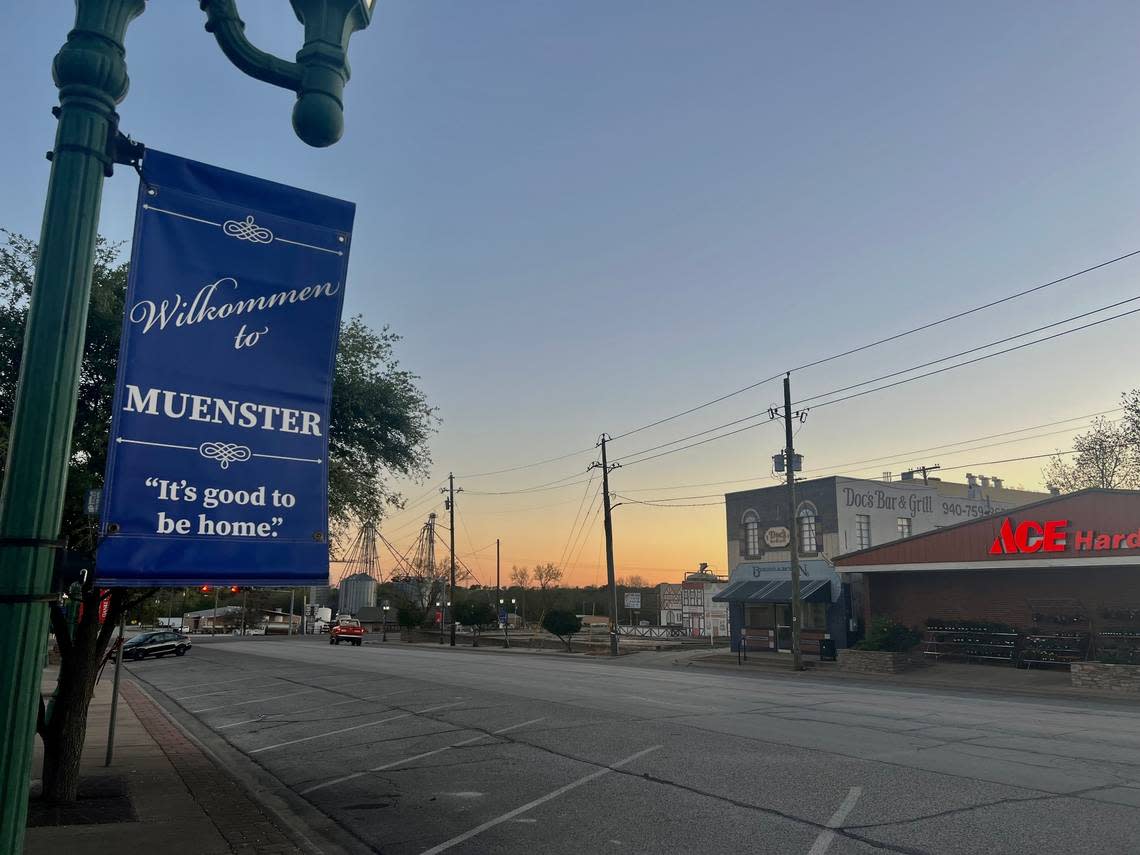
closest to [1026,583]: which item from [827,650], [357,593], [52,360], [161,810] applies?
[827,650]

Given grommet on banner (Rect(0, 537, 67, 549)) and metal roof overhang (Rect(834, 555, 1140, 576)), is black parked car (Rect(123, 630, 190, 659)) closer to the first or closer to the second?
metal roof overhang (Rect(834, 555, 1140, 576))

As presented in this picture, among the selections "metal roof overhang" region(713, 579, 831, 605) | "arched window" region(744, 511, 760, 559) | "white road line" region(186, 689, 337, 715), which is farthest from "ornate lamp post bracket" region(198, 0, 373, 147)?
"arched window" region(744, 511, 760, 559)

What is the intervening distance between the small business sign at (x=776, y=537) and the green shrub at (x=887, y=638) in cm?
930

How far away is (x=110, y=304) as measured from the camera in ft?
35.2

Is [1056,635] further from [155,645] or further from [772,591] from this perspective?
[155,645]

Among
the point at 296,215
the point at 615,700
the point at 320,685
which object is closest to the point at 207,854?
the point at 296,215

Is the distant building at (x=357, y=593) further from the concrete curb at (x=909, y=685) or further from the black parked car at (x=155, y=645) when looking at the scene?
the concrete curb at (x=909, y=685)

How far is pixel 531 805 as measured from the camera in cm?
895

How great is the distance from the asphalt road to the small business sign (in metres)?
18.8

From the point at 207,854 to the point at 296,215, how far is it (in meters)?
5.56

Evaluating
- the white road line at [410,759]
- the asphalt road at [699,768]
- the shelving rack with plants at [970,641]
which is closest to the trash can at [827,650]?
the shelving rack with plants at [970,641]

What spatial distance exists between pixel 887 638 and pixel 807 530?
966 centimetres

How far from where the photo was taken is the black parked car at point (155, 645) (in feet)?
131

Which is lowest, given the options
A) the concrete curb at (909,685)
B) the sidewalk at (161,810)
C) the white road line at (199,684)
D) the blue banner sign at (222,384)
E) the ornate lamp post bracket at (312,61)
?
the white road line at (199,684)
